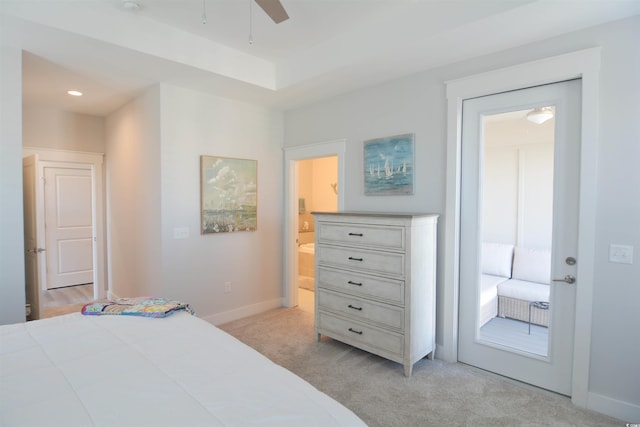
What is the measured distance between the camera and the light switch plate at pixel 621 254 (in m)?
2.14

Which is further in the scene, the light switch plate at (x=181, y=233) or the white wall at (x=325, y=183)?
the white wall at (x=325, y=183)

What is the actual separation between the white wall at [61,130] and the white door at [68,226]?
93 cm

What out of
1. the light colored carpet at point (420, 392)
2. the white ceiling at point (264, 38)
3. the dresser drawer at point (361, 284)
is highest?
the white ceiling at point (264, 38)

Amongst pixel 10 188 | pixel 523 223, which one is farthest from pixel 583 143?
pixel 10 188

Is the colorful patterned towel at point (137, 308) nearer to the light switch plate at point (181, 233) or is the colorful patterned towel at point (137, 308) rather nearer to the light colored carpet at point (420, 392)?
the light colored carpet at point (420, 392)

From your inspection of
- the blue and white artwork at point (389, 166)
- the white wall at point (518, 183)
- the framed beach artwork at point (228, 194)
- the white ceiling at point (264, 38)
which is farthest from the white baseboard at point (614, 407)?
the framed beach artwork at point (228, 194)

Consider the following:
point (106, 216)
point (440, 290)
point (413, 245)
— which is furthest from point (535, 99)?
point (106, 216)

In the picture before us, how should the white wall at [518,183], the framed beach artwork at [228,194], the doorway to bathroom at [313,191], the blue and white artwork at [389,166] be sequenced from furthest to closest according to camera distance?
the doorway to bathroom at [313,191] < the framed beach artwork at [228,194] < the blue and white artwork at [389,166] < the white wall at [518,183]

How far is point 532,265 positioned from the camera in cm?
260

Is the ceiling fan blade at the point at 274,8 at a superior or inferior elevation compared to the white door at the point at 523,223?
superior

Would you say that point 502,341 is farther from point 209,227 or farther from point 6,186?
point 6,186

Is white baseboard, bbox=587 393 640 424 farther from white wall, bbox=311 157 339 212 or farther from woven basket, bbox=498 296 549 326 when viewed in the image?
white wall, bbox=311 157 339 212

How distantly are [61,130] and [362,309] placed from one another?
15.0ft

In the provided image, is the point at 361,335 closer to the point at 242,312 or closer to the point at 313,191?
the point at 242,312
